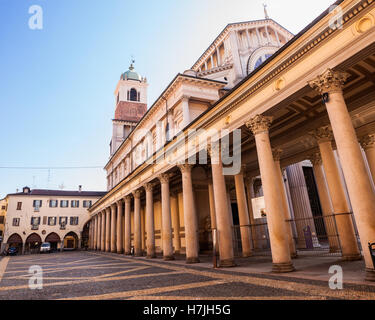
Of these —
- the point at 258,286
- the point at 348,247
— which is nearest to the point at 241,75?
the point at 348,247

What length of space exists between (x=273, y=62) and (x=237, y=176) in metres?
9.32

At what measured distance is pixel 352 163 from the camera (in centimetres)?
643

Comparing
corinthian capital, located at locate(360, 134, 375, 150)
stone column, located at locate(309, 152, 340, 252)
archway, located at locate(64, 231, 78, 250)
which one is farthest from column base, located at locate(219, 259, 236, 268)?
archway, located at locate(64, 231, 78, 250)

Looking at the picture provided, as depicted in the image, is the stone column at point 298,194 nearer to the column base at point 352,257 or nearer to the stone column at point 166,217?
the column base at point 352,257

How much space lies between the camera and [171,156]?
15195mm

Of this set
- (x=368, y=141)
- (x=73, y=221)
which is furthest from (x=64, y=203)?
(x=368, y=141)

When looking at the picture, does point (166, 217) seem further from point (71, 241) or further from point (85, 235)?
point (71, 241)

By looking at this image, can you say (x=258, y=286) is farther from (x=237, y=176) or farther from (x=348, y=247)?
(x=237, y=176)

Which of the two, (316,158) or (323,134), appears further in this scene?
(316,158)

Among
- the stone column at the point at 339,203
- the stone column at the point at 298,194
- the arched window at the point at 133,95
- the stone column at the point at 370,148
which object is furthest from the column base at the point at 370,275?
the arched window at the point at 133,95

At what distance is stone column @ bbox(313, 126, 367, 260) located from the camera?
10305mm

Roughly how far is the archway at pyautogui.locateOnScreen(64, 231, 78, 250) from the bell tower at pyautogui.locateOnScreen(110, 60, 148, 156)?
20866 mm

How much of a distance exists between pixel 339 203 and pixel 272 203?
4.37 meters

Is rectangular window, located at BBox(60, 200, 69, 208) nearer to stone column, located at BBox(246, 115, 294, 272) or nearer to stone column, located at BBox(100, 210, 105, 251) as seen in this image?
stone column, located at BBox(100, 210, 105, 251)
